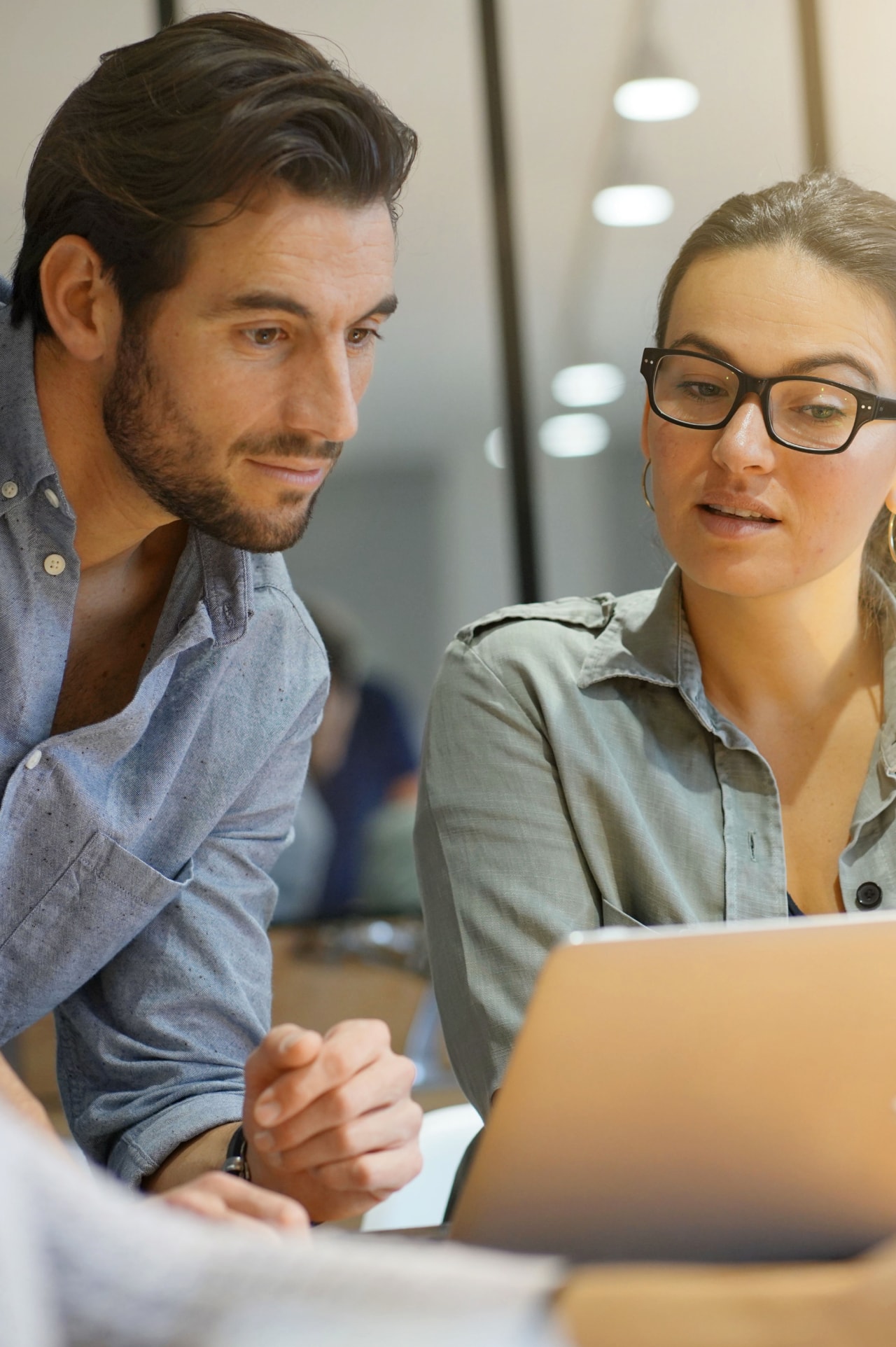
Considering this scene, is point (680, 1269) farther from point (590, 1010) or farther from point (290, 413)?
point (290, 413)

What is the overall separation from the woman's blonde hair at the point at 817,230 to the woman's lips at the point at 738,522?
0.25 metres

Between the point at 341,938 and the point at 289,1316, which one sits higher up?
the point at 289,1316

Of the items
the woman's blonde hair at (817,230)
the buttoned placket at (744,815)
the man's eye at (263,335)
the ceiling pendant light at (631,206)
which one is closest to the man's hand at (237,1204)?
the buttoned placket at (744,815)

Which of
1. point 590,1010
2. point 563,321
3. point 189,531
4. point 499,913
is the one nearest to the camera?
point 590,1010

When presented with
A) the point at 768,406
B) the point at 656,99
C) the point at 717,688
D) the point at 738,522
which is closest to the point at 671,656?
the point at 717,688

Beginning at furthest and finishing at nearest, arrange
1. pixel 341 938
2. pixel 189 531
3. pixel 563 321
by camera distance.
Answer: pixel 563 321
pixel 341 938
pixel 189 531

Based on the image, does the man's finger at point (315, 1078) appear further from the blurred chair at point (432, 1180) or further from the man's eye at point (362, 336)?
the man's eye at point (362, 336)

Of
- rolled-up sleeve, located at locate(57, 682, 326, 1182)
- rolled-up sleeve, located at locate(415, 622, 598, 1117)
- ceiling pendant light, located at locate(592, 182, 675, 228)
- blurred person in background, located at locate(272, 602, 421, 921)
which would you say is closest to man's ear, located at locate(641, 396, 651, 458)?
rolled-up sleeve, located at locate(415, 622, 598, 1117)

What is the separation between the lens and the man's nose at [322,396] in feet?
4.08

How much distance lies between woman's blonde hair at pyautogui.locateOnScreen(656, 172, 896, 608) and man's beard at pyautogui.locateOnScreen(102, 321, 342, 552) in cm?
48

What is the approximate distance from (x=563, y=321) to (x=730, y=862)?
3.52 meters

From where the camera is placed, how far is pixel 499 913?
1.25 m

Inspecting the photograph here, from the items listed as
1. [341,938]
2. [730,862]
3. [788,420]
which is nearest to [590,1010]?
[730,862]

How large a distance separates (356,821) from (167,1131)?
328cm
